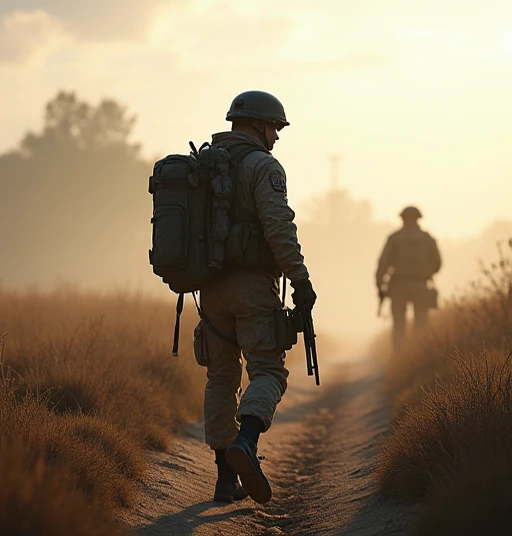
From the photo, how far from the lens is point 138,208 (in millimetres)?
49188

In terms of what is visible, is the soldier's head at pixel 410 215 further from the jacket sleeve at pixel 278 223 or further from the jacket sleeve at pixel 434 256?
the jacket sleeve at pixel 278 223

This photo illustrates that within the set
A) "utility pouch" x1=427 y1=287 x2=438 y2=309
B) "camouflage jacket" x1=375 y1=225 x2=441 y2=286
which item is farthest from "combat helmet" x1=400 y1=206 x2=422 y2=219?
"utility pouch" x1=427 y1=287 x2=438 y2=309

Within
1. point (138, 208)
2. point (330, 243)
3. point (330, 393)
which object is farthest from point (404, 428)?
point (330, 243)

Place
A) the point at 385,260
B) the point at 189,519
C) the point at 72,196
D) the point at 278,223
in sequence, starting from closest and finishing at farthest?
the point at 189,519
the point at 278,223
the point at 385,260
the point at 72,196

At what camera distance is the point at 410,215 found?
47.2 ft

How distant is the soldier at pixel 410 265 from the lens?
14.4m

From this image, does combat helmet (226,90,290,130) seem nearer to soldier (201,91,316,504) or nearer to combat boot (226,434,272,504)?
soldier (201,91,316,504)

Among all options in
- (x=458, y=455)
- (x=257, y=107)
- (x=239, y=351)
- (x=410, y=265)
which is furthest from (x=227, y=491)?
(x=410, y=265)

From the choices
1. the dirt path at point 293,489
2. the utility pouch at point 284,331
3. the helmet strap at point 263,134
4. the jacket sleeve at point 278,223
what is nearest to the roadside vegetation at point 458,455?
the dirt path at point 293,489

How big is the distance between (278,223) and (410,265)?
859 cm

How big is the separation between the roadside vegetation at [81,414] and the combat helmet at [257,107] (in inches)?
80.8

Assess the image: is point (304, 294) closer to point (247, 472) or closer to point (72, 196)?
point (247, 472)

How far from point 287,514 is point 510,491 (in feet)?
8.67

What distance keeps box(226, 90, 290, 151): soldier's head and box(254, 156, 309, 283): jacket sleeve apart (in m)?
0.48
